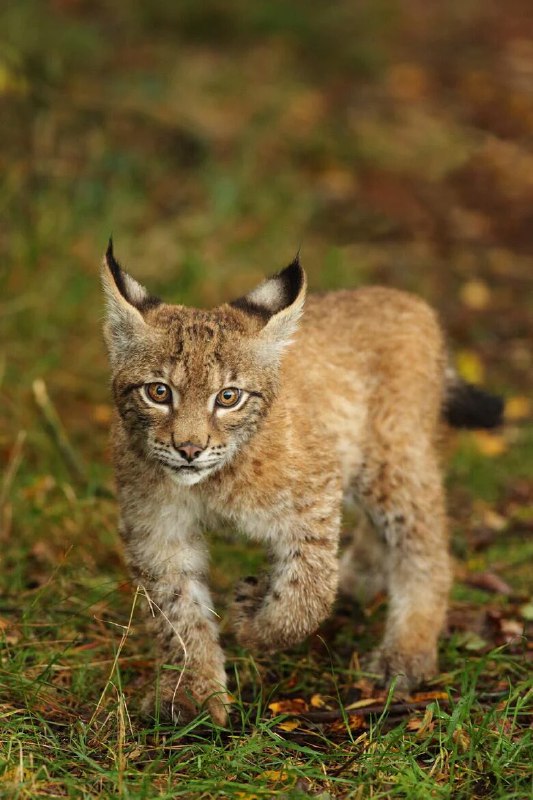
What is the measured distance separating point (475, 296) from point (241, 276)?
2289 mm

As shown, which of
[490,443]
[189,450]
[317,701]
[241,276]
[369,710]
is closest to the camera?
[189,450]

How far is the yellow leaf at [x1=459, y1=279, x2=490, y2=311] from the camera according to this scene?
10352 millimetres

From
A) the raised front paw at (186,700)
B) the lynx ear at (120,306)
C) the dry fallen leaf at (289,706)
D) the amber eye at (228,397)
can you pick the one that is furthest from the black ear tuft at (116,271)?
the dry fallen leaf at (289,706)

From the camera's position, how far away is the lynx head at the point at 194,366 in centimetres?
442

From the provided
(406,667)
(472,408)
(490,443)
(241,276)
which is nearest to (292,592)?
(406,667)

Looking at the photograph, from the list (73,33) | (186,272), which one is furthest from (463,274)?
(73,33)

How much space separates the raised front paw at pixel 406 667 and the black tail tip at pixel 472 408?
54.8 inches

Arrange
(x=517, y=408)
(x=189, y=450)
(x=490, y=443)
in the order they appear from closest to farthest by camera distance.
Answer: (x=189, y=450) < (x=490, y=443) < (x=517, y=408)

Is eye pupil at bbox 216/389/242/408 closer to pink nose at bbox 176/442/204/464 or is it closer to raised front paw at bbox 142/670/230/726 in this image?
pink nose at bbox 176/442/204/464

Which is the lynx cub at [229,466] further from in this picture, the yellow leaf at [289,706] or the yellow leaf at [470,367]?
the yellow leaf at [470,367]

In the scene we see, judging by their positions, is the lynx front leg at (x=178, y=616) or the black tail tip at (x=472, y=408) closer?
the lynx front leg at (x=178, y=616)

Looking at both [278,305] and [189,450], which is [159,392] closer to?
[189,450]

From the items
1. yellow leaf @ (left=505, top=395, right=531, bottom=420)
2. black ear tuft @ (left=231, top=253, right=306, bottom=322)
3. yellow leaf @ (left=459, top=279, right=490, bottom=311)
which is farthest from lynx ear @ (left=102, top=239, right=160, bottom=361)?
yellow leaf @ (left=459, top=279, right=490, bottom=311)

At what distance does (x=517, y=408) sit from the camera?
28.2ft
